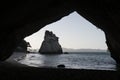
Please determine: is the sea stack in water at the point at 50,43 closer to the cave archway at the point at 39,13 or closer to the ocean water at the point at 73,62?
the ocean water at the point at 73,62

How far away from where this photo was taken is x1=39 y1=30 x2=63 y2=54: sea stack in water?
135 m

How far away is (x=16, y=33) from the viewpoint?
74.6 feet

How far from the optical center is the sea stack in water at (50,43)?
442 feet

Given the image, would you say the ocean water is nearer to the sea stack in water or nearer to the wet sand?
the wet sand

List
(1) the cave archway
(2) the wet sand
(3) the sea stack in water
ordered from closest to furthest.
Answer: (2) the wet sand → (1) the cave archway → (3) the sea stack in water

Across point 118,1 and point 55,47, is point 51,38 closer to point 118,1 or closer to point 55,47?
point 55,47

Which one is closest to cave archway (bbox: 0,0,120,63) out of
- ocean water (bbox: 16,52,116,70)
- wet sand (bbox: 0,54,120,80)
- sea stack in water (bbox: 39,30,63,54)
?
wet sand (bbox: 0,54,120,80)

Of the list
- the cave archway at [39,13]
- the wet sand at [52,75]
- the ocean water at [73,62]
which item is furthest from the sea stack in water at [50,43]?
the wet sand at [52,75]

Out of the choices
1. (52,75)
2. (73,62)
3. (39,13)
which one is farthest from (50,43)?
(52,75)

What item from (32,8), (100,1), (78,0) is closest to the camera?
(100,1)

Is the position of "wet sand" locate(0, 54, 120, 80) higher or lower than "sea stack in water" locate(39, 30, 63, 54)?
lower

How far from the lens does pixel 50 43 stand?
136500 mm

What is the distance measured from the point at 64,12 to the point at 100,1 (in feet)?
23.7

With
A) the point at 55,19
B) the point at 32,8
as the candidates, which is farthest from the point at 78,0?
the point at 55,19
